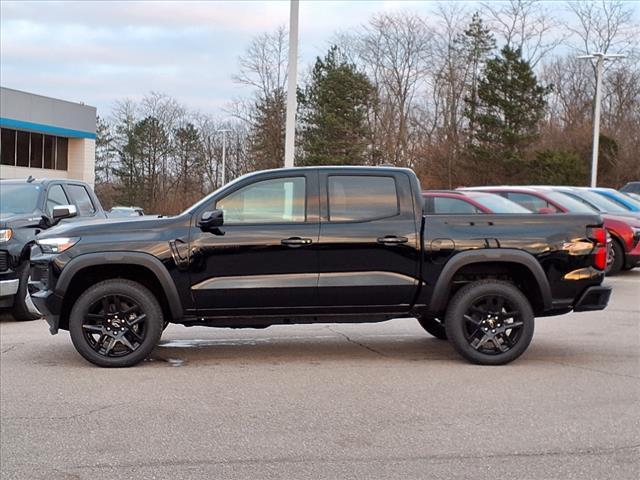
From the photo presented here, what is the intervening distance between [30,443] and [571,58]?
2151 inches

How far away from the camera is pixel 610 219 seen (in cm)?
1480

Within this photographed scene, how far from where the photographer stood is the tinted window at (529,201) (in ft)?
47.2

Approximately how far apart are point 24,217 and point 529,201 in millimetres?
9093

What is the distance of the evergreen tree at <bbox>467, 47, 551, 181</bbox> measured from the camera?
155 ft


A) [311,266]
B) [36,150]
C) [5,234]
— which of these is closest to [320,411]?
[311,266]

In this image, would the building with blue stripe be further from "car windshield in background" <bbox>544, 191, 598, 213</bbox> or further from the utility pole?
"car windshield in background" <bbox>544, 191, 598, 213</bbox>

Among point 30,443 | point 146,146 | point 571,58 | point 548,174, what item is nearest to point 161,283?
point 30,443

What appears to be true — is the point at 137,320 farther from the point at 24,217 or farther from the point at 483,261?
the point at 24,217

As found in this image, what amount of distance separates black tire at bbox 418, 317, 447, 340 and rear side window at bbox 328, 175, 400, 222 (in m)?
1.76

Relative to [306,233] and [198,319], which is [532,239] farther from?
[198,319]

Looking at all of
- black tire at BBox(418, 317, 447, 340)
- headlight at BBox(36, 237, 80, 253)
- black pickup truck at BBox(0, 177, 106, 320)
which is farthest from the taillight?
black pickup truck at BBox(0, 177, 106, 320)

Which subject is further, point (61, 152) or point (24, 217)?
point (61, 152)

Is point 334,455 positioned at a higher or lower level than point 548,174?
lower

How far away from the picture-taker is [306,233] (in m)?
6.99
